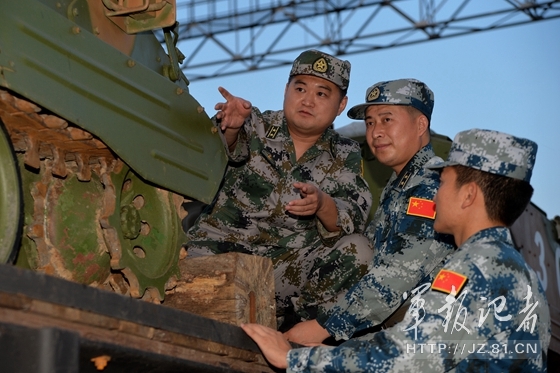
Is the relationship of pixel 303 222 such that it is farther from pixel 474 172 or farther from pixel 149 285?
pixel 474 172

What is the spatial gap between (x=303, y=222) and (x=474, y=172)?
1896 millimetres

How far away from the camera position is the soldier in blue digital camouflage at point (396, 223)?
4730mm

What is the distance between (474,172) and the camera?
3.92m

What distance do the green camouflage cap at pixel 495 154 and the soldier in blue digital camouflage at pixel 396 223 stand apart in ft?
0.79

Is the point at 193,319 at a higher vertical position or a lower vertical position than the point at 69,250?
lower

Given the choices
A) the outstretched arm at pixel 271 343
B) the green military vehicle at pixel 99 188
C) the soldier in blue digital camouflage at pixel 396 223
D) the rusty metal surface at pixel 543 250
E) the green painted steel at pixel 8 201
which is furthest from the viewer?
the rusty metal surface at pixel 543 250

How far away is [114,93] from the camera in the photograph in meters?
4.05

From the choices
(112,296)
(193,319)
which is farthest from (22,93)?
(193,319)

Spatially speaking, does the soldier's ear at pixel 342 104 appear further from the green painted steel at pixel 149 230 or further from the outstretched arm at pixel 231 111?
the green painted steel at pixel 149 230

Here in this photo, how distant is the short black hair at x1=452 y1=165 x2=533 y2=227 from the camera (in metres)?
3.89

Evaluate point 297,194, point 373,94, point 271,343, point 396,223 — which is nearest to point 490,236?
point 271,343

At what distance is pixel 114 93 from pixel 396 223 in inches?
62.8

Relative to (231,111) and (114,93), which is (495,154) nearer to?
(114,93)

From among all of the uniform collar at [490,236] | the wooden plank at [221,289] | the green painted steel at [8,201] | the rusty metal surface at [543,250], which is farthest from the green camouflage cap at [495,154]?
the rusty metal surface at [543,250]
